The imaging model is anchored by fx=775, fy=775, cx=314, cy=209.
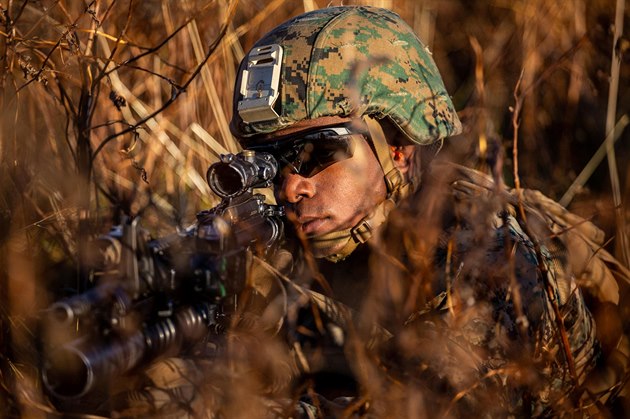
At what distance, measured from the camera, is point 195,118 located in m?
4.80

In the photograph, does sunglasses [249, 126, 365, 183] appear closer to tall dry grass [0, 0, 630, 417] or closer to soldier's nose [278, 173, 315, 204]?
soldier's nose [278, 173, 315, 204]

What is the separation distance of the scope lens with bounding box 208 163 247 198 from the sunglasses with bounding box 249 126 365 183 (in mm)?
487

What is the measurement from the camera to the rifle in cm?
196

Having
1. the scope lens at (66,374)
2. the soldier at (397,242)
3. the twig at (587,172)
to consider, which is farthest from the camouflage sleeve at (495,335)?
the twig at (587,172)

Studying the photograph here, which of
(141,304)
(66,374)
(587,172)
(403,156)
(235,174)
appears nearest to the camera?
(66,374)

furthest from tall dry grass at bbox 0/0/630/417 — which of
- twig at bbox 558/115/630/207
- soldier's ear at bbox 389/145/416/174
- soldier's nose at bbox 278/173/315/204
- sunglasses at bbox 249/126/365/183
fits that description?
soldier's nose at bbox 278/173/315/204

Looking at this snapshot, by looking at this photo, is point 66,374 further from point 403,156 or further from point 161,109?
point 403,156

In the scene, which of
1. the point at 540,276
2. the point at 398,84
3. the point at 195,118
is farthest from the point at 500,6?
the point at 540,276

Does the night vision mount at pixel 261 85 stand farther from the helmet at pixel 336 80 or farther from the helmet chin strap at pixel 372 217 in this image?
the helmet chin strap at pixel 372 217

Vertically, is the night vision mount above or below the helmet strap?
above

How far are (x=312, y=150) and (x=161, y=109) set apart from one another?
0.64m

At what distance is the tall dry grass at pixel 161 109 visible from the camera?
306cm

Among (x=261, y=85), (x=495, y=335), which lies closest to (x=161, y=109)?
(x=261, y=85)

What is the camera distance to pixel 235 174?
276 centimetres
